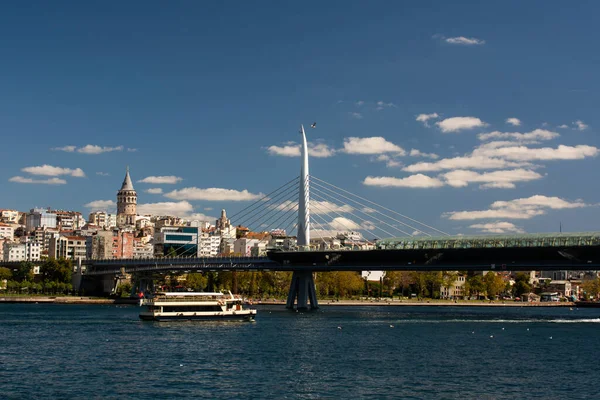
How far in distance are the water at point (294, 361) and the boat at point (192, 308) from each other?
3548 mm

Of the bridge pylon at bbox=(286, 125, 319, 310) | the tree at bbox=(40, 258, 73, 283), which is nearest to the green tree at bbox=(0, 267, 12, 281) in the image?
the tree at bbox=(40, 258, 73, 283)

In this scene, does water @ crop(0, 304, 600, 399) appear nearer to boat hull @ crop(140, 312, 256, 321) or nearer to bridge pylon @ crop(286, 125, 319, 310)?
boat hull @ crop(140, 312, 256, 321)

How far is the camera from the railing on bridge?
9581 cm

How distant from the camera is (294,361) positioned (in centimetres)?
5659

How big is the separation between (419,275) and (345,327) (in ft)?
380

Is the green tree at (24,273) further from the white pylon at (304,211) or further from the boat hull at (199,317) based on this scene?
the boat hull at (199,317)

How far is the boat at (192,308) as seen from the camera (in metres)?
92.9

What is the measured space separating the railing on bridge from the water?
1249 cm

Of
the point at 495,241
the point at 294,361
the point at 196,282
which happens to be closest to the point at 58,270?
the point at 196,282

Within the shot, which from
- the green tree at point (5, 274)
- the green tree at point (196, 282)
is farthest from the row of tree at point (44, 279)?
the green tree at point (196, 282)

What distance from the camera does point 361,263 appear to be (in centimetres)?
11450

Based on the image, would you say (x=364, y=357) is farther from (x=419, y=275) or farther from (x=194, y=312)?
(x=419, y=275)

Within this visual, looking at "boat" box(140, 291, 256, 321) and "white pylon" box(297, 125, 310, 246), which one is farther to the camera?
"white pylon" box(297, 125, 310, 246)

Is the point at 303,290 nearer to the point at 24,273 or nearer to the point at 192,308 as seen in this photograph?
the point at 192,308
